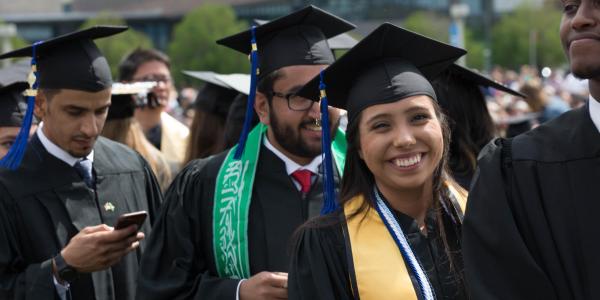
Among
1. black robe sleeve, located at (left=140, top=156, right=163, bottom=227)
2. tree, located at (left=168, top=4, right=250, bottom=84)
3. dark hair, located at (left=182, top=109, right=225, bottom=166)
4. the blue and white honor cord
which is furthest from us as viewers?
tree, located at (left=168, top=4, right=250, bottom=84)

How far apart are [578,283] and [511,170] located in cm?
31

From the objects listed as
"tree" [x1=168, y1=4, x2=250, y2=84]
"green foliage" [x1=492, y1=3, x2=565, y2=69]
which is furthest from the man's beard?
"tree" [x1=168, y1=4, x2=250, y2=84]

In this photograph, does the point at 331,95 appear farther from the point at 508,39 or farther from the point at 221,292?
the point at 508,39

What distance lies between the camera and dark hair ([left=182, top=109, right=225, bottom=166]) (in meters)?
5.97

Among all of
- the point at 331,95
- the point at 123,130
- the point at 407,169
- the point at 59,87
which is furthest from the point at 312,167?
the point at 123,130

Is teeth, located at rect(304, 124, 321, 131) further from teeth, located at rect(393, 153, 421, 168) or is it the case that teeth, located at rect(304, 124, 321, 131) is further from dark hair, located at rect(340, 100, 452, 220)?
teeth, located at rect(393, 153, 421, 168)

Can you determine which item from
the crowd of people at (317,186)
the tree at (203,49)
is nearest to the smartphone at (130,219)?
the crowd of people at (317,186)

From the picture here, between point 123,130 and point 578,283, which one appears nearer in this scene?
point 578,283

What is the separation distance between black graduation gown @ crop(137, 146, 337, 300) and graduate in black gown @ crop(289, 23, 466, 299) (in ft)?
2.01

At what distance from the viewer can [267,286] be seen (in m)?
3.40

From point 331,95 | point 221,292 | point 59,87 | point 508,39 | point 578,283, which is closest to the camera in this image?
point 578,283

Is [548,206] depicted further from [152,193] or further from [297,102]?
[152,193]

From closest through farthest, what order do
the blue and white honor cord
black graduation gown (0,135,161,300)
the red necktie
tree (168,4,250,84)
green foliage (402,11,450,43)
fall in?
the blue and white honor cord → the red necktie → black graduation gown (0,135,161,300) → green foliage (402,11,450,43) → tree (168,4,250,84)

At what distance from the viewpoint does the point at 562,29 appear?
2254mm
